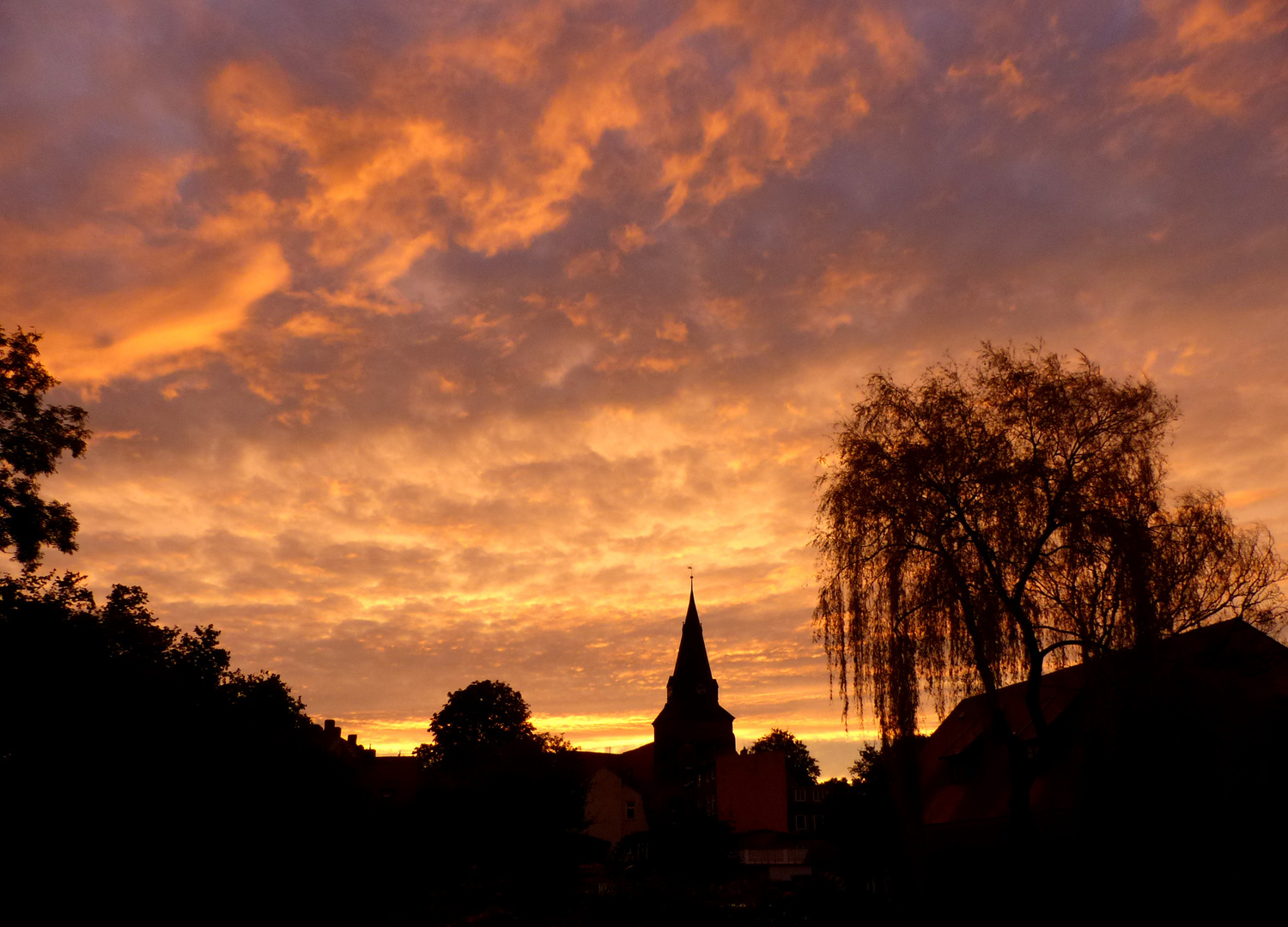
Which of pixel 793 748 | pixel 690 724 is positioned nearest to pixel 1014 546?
A: pixel 690 724

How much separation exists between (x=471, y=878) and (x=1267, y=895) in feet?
47.5

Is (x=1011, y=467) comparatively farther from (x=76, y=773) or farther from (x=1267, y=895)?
(x=76, y=773)

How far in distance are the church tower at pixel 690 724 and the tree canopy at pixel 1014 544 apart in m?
83.7

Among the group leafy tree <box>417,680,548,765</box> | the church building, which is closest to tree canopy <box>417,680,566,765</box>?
leafy tree <box>417,680,548,765</box>

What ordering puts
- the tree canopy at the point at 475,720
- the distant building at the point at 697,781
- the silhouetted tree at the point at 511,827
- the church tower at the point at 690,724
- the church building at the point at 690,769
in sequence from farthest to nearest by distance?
the church tower at the point at 690,724
the tree canopy at the point at 475,720
the church building at the point at 690,769
the distant building at the point at 697,781
the silhouetted tree at the point at 511,827

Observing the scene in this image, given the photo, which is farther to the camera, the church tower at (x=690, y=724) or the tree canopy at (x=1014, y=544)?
the church tower at (x=690, y=724)

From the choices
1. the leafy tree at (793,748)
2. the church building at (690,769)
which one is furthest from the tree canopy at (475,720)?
the leafy tree at (793,748)

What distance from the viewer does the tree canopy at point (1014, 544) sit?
17.6 metres

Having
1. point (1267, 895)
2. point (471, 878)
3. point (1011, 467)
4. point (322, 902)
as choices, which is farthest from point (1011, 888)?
point (322, 902)

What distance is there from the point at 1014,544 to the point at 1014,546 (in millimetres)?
34

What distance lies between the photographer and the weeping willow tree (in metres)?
17.6

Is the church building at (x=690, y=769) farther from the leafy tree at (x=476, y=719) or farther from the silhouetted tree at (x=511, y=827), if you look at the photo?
the silhouetted tree at (x=511, y=827)

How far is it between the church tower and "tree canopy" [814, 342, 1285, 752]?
8365 centimetres

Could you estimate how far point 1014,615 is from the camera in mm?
18094
